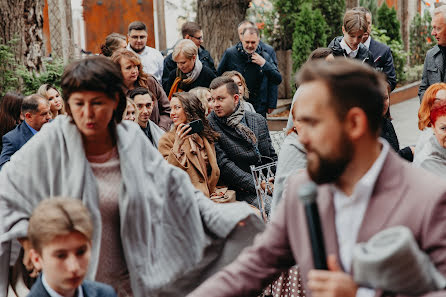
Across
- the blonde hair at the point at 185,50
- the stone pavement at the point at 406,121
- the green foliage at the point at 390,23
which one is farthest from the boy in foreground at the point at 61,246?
the green foliage at the point at 390,23

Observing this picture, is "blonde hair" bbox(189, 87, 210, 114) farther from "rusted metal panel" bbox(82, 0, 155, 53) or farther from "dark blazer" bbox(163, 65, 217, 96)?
"rusted metal panel" bbox(82, 0, 155, 53)

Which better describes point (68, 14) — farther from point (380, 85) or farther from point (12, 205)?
point (380, 85)

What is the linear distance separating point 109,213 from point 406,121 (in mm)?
12052

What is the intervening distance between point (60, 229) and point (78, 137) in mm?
515

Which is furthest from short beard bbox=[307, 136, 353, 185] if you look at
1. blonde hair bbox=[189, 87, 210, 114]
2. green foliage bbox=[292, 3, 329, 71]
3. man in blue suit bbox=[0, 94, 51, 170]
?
green foliage bbox=[292, 3, 329, 71]

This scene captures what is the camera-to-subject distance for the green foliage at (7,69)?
9.09 meters

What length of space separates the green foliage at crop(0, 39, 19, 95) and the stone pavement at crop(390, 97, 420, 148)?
20.3 feet

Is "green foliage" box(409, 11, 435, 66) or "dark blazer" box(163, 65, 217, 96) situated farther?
"green foliage" box(409, 11, 435, 66)

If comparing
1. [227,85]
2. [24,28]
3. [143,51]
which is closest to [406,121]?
[143,51]

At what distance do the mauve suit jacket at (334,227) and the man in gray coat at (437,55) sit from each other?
623 cm

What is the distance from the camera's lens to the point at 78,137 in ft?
10.8

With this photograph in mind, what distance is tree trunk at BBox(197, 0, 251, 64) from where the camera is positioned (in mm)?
13391

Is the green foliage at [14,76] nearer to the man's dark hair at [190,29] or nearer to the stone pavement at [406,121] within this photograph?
the man's dark hair at [190,29]

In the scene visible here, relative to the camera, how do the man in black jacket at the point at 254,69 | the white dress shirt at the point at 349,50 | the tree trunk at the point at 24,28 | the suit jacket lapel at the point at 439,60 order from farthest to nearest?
the man in black jacket at the point at 254,69 < the tree trunk at the point at 24,28 < the suit jacket lapel at the point at 439,60 < the white dress shirt at the point at 349,50
